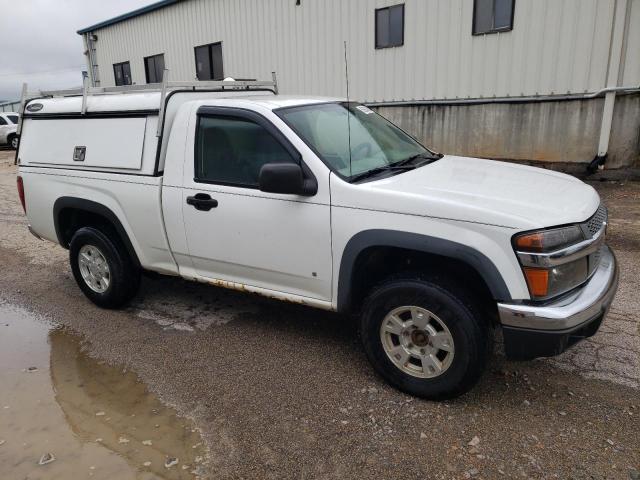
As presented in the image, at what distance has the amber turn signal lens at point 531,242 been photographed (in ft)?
8.63

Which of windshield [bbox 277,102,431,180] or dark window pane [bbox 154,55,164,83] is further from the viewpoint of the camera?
dark window pane [bbox 154,55,164,83]

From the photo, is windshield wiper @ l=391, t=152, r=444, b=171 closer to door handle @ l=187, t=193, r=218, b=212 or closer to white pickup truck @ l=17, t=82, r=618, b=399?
white pickup truck @ l=17, t=82, r=618, b=399

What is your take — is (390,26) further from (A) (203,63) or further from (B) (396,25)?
(A) (203,63)

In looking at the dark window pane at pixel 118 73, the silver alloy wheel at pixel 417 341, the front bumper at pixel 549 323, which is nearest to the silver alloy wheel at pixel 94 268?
the silver alloy wheel at pixel 417 341

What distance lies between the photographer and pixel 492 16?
31.8ft

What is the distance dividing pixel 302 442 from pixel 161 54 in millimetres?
16586

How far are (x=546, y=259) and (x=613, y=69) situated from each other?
7712 millimetres

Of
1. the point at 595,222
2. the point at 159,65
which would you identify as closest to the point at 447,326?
the point at 595,222

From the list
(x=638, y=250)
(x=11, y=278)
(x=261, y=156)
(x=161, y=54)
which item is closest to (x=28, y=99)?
(x=11, y=278)

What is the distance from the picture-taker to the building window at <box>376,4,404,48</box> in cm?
1092

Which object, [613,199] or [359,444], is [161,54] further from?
[359,444]

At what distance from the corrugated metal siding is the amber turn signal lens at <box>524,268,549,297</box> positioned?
7767 millimetres

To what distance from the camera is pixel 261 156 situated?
3.61 metres

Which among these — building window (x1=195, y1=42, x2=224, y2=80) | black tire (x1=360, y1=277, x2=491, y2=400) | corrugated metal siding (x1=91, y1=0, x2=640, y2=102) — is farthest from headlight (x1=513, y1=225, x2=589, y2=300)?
building window (x1=195, y1=42, x2=224, y2=80)
